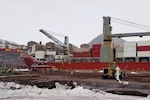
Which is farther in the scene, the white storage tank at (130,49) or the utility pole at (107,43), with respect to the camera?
the white storage tank at (130,49)

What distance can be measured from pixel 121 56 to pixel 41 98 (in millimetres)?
48359

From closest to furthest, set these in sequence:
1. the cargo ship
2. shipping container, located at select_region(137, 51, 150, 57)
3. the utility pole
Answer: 1. the utility pole
2. the cargo ship
3. shipping container, located at select_region(137, 51, 150, 57)

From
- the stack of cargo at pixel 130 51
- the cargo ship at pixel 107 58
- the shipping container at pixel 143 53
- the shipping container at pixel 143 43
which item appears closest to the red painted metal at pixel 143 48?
the cargo ship at pixel 107 58

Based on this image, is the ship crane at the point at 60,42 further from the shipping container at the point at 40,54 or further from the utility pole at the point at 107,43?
the utility pole at the point at 107,43

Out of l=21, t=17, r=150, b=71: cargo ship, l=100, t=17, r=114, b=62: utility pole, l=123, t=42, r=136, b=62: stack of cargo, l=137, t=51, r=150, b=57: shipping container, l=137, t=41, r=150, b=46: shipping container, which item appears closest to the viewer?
l=100, t=17, r=114, b=62: utility pole

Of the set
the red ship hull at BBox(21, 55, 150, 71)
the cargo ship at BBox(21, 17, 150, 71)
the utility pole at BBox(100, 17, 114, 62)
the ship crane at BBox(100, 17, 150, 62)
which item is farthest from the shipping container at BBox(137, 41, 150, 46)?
the utility pole at BBox(100, 17, 114, 62)

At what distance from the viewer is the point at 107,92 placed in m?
21.0

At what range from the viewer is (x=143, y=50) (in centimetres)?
6191

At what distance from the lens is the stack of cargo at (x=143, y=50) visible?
61219 millimetres

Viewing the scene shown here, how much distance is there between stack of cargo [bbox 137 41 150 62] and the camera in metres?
61.2

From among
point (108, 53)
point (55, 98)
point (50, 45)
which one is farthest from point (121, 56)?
point (55, 98)

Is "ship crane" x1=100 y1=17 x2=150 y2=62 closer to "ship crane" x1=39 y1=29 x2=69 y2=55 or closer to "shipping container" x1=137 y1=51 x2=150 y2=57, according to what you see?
"shipping container" x1=137 y1=51 x2=150 y2=57

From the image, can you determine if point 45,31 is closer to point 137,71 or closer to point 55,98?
point 137,71

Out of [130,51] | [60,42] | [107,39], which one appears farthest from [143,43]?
[60,42]
